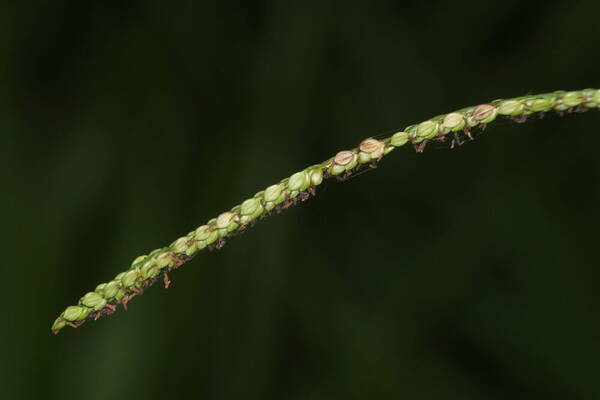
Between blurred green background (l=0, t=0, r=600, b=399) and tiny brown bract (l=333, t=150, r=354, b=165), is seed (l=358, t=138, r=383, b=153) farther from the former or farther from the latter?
blurred green background (l=0, t=0, r=600, b=399)

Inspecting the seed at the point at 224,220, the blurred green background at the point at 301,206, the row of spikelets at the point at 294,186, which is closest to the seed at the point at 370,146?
the row of spikelets at the point at 294,186

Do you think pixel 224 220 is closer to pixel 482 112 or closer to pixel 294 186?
pixel 294 186

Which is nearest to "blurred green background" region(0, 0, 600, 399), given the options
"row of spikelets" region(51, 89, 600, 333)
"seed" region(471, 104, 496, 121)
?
"row of spikelets" region(51, 89, 600, 333)

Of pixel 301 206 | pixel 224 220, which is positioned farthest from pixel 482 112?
pixel 301 206

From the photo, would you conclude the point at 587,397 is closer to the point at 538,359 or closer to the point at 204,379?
the point at 538,359

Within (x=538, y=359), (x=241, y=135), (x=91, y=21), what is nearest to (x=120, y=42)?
(x=91, y=21)

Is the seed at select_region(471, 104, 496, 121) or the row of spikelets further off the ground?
the row of spikelets
